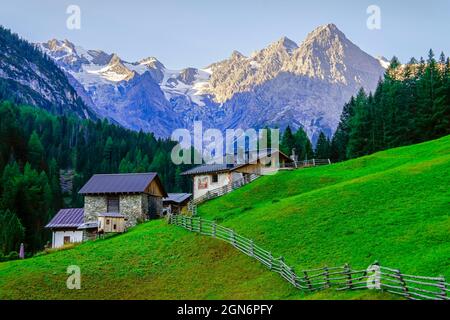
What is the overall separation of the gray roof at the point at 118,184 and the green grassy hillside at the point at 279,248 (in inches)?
608

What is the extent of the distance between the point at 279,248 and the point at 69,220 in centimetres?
4477

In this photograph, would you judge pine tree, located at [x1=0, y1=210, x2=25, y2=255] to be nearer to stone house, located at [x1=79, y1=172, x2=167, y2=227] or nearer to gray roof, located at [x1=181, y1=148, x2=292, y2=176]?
stone house, located at [x1=79, y1=172, x2=167, y2=227]

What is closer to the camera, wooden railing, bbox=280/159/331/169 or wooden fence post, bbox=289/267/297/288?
wooden fence post, bbox=289/267/297/288

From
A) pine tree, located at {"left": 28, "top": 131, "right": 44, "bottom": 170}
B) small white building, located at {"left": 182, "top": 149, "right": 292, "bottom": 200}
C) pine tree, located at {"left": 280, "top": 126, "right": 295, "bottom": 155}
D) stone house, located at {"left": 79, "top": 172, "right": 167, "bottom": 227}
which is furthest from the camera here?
pine tree, located at {"left": 28, "top": 131, "right": 44, "bottom": 170}

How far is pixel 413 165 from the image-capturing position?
2402 inches

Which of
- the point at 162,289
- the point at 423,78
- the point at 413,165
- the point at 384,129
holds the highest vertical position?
the point at 423,78

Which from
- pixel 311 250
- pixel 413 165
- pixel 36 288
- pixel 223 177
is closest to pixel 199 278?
pixel 311 250

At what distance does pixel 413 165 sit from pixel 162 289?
33752 mm

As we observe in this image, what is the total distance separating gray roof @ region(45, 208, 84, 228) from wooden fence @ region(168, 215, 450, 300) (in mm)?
36494

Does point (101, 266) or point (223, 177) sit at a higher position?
point (223, 177)

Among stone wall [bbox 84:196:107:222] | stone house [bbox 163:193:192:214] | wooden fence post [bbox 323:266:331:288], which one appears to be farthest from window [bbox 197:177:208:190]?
wooden fence post [bbox 323:266:331:288]

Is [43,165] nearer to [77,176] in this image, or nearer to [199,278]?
[77,176]

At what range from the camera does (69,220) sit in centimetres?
7981

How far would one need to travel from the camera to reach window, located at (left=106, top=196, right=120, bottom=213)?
7344 centimetres
